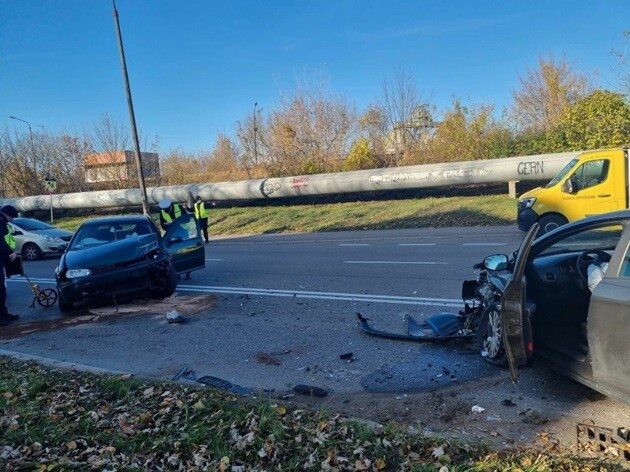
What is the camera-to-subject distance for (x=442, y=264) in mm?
10430

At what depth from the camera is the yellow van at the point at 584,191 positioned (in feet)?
39.2

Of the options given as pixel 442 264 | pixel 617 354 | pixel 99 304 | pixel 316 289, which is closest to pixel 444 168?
pixel 442 264

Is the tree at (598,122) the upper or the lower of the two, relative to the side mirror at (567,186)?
upper

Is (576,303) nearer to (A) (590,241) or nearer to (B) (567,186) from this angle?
(A) (590,241)

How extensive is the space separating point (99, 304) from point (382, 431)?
680 cm

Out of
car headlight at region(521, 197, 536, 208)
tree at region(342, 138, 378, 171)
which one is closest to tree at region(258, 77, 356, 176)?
tree at region(342, 138, 378, 171)

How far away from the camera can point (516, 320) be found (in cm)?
391

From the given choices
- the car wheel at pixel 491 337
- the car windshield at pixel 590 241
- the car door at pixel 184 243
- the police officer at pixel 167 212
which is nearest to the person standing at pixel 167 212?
the police officer at pixel 167 212

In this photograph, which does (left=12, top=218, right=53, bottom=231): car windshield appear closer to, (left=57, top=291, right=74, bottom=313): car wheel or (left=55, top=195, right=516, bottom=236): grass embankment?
(left=55, top=195, right=516, bottom=236): grass embankment

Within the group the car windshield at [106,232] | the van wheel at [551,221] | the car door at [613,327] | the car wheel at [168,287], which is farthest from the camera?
the van wheel at [551,221]

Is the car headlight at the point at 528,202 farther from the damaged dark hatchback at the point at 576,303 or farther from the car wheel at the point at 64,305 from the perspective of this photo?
the car wheel at the point at 64,305

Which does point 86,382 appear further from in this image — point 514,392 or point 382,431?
point 514,392

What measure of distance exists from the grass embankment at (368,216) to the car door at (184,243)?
11.2 meters

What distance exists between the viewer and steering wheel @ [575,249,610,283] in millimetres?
4020
